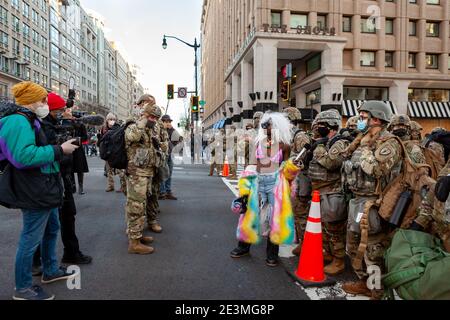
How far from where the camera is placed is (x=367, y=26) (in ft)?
89.5

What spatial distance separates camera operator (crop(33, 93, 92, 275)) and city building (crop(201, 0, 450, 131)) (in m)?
21.7

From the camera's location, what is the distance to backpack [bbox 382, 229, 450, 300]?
96.7 inches

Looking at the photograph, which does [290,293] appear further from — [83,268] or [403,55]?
[403,55]

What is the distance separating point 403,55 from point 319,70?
297 inches

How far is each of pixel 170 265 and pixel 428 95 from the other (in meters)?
32.4

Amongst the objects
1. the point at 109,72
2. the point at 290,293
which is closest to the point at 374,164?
the point at 290,293

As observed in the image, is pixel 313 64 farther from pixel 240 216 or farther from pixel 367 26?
pixel 240 216

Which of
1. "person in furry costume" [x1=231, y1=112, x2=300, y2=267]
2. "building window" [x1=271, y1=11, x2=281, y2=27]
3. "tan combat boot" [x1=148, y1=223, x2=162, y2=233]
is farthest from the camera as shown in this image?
"building window" [x1=271, y1=11, x2=281, y2=27]

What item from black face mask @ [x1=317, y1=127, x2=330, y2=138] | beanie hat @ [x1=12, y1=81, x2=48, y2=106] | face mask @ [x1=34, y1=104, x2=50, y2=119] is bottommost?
black face mask @ [x1=317, y1=127, x2=330, y2=138]

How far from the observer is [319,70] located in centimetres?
2656

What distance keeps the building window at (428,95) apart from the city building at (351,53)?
0.09 metres

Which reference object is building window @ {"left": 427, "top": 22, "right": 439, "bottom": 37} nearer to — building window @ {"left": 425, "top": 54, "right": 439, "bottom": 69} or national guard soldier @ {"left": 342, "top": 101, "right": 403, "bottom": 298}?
building window @ {"left": 425, "top": 54, "right": 439, "bottom": 69}

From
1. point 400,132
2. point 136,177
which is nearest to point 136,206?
point 136,177

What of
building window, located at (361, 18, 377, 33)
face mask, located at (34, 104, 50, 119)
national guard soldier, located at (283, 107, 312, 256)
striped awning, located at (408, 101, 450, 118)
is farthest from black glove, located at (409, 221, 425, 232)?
striped awning, located at (408, 101, 450, 118)
